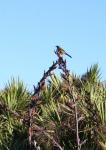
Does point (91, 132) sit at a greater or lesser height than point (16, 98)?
lesser

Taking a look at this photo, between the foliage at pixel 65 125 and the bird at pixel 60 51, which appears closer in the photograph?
the bird at pixel 60 51

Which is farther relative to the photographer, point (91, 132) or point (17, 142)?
point (17, 142)

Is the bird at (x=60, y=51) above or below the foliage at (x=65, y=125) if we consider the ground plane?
below

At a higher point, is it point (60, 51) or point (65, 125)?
point (65, 125)

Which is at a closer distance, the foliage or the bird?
the bird

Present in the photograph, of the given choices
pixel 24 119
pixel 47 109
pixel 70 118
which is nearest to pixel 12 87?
pixel 47 109

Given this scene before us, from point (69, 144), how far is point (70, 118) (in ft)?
1.20

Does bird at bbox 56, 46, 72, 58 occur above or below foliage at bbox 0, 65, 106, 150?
A: below

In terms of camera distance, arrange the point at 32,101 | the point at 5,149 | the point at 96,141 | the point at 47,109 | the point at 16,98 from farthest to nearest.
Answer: the point at 16,98 < the point at 47,109 < the point at 5,149 < the point at 96,141 < the point at 32,101

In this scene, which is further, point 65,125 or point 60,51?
point 65,125

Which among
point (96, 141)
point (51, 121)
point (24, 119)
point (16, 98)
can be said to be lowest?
point (24, 119)

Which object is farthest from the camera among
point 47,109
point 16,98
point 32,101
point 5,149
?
point 16,98

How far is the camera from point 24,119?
2.53m

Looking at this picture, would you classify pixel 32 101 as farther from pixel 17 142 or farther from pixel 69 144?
pixel 17 142
